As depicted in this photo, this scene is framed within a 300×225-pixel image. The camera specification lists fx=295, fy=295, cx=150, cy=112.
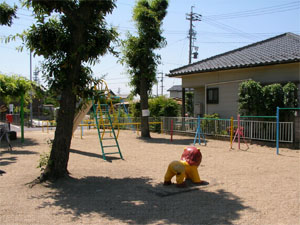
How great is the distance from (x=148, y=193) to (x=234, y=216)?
1.78 meters

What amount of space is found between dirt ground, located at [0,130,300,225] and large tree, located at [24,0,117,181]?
75 centimetres

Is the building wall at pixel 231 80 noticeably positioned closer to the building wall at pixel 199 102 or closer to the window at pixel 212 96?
the building wall at pixel 199 102

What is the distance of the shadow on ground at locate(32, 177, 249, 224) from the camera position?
446 cm

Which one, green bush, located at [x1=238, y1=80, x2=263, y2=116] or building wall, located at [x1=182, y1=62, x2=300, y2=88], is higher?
building wall, located at [x1=182, y1=62, x2=300, y2=88]

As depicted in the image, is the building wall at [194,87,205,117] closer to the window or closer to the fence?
the window

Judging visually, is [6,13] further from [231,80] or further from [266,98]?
[231,80]

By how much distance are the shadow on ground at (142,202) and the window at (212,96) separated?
10.9 m

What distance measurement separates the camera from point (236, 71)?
15.1 m

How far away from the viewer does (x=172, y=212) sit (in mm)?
4656

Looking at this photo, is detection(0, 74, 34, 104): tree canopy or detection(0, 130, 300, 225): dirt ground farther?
detection(0, 74, 34, 104): tree canopy

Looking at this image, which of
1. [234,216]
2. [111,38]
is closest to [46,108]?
[111,38]

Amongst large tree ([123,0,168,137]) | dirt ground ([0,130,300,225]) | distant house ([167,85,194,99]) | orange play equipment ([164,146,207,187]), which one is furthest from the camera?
distant house ([167,85,194,99])

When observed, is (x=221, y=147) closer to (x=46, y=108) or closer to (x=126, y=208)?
(x=126, y=208)

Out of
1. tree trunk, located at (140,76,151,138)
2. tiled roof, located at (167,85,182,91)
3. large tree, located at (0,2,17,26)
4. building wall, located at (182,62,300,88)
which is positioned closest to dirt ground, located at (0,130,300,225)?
large tree, located at (0,2,17,26)
